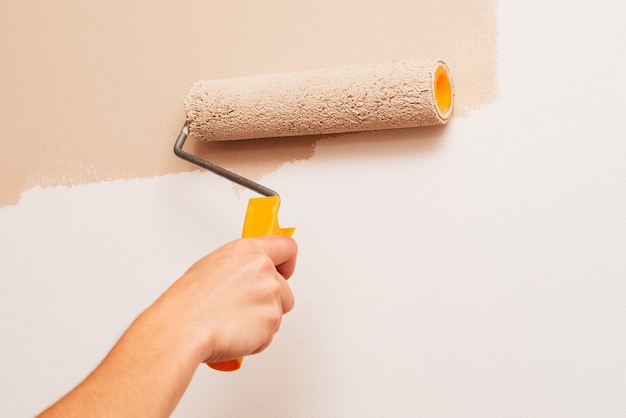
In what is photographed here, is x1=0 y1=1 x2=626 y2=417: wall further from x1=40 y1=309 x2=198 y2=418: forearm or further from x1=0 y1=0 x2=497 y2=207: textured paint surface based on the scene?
x1=40 y1=309 x2=198 y2=418: forearm

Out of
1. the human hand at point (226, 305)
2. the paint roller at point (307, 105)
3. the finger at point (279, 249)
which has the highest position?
the paint roller at point (307, 105)

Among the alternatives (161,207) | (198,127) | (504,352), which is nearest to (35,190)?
(161,207)

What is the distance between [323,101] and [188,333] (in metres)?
0.35

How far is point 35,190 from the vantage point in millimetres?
1093

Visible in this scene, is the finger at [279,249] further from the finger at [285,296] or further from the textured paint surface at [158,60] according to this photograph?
the textured paint surface at [158,60]

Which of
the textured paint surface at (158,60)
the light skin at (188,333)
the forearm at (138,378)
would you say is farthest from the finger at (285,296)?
the textured paint surface at (158,60)

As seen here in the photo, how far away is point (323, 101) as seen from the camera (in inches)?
34.1

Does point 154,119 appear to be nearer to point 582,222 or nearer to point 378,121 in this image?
point 378,121

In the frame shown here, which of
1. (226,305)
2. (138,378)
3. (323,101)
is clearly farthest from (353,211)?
(138,378)

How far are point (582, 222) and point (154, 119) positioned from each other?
59 centimetres

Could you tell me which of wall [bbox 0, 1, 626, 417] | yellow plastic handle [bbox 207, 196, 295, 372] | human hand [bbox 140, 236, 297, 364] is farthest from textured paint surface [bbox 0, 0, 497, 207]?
human hand [bbox 140, 236, 297, 364]

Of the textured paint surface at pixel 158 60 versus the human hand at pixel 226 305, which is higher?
the textured paint surface at pixel 158 60

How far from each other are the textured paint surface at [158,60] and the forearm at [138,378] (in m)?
0.38

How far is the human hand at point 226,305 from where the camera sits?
2.14 ft
